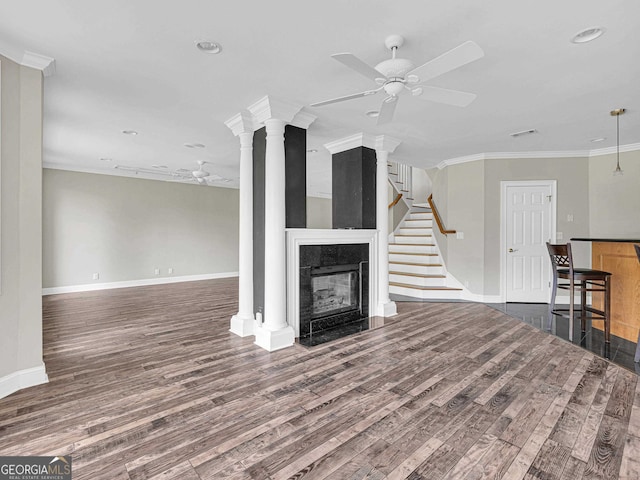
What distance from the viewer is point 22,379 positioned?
2521mm

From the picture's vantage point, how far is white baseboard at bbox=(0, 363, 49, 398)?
7.88ft

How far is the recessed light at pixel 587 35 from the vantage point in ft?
7.17

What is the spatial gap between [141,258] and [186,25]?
664 cm

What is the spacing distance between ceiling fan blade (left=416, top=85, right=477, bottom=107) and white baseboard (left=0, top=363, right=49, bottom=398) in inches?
149

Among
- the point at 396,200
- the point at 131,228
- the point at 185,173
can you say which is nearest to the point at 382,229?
the point at 396,200

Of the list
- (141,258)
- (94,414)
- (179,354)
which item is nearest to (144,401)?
(94,414)

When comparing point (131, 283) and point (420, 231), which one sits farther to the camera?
point (420, 231)

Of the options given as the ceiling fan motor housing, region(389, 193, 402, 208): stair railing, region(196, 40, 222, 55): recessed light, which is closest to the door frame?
region(389, 193, 402, 208): stair railing

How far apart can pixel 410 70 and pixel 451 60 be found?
1.21 feet

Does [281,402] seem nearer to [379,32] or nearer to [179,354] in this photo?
[179,354]

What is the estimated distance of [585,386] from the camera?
2541 millimetres

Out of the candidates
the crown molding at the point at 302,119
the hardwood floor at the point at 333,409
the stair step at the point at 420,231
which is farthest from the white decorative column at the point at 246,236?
the stair step at the point at 420,231

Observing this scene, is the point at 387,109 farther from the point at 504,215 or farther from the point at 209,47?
the point at 504,215

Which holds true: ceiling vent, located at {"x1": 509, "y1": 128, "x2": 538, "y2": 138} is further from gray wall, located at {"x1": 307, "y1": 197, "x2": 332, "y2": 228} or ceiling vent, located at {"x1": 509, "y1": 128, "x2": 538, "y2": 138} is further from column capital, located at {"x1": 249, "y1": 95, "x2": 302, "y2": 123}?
gray wall, located at {"x1": 307, "y1": 197, "x2": 332, "y2": 228}
